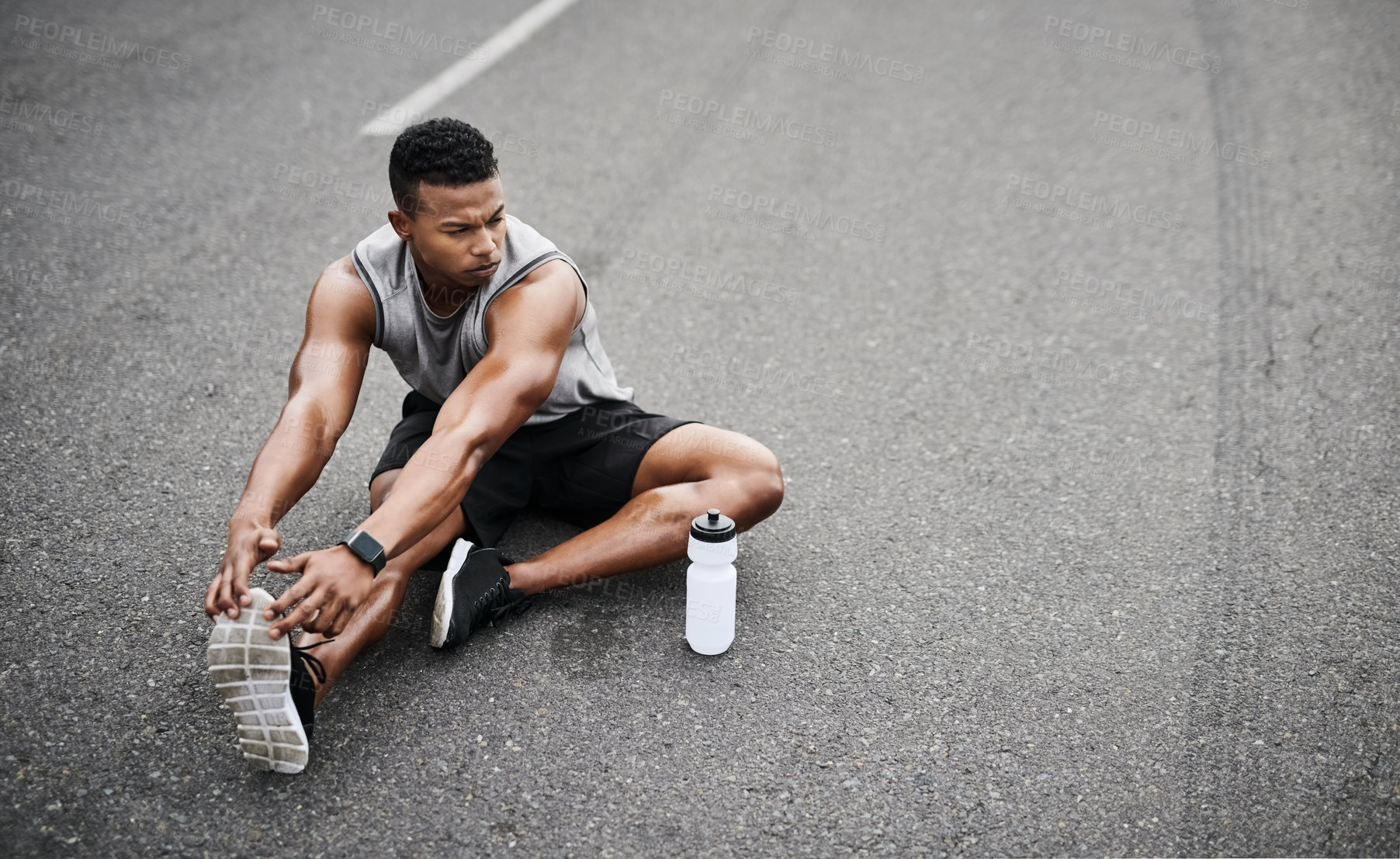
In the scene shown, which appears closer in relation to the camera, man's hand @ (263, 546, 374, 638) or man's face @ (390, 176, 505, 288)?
man's hand @ (263, 546, 374, 638)

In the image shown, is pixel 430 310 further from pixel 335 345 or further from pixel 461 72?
pixel 461 72

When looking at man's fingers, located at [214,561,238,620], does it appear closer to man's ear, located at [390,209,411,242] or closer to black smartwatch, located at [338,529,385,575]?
black smartwatch, located at [338,529,385,575]

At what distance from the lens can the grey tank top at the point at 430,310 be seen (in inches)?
122

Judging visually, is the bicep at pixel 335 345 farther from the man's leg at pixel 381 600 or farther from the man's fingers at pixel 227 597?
the man's fingers at pixel 227 597

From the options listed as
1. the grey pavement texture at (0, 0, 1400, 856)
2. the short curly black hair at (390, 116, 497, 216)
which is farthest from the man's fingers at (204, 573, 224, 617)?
the short curly black hair at (390, 116, 497, 216)

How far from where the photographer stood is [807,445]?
412 centimetres

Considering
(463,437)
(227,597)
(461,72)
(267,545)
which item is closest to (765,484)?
(463,437)

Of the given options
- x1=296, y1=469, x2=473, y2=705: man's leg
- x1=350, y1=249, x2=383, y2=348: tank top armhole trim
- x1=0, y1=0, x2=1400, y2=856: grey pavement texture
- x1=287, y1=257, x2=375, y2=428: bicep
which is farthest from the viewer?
x1=350, y1=249, x2=383, y2=348: tank top armhole trim

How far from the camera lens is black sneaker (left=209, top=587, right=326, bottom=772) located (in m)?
2.45

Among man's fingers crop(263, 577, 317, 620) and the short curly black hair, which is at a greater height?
the short curly black hair

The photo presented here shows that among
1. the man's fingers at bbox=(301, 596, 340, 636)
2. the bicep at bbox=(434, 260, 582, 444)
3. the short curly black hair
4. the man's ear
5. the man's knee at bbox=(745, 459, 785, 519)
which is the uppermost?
the short curly black hair

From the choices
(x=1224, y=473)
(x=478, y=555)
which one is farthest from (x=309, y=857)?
(x=1224, y=473)

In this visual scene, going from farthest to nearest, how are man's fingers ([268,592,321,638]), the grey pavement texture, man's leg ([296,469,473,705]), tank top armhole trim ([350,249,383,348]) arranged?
tank top armhole trim ([350,249,383,348]), man's leg ([296,469,473,705]), the grey pavement texture, man's fingers ([268,592,321,638])

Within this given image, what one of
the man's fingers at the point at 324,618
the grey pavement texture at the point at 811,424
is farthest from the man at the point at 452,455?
the grey pavement texture at the point at 811,424
